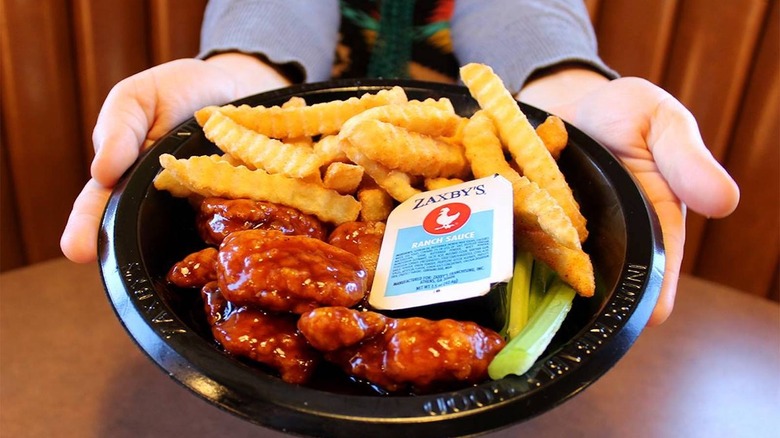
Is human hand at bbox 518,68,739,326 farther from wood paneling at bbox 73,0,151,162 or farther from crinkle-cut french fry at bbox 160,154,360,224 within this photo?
wood paneling at bbox 73,0,151,162

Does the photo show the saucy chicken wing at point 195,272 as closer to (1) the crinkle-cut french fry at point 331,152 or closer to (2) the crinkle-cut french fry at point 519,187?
(1) the crinkle-cut french fry at point 331,152

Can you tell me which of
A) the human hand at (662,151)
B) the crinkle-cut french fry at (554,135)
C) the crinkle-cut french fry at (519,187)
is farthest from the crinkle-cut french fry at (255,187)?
the human hand at (662,151)

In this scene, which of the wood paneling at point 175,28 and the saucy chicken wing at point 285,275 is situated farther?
the wood paneling at point 175,28

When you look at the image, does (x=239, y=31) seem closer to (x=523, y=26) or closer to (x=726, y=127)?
(x=523, y=26)

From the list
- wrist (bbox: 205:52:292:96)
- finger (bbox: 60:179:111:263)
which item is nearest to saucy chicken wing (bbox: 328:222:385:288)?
finger (bbox: 60:179:111:263)

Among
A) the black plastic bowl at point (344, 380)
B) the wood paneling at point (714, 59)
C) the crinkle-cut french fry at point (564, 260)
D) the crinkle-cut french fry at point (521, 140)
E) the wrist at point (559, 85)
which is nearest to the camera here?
the black plastic bowl at point (344, 380)

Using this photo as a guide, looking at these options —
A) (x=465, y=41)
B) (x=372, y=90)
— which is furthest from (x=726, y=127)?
(x=372, y=90)
